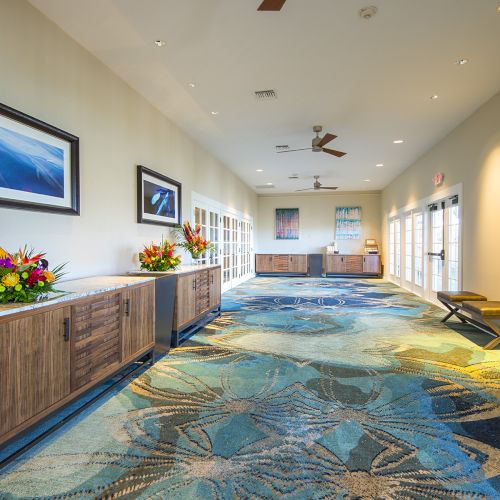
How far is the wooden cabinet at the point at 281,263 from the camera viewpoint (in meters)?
13.1

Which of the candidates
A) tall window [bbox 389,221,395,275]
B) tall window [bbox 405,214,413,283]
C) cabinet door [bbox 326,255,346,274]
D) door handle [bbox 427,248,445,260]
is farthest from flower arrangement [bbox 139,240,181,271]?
cabinet door [bbox 326,255,346,274]

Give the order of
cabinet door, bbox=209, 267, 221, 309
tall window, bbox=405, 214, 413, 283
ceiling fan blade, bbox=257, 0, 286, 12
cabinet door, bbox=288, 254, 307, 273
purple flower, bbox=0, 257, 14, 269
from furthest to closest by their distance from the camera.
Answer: cabinet door, bbox=288, 254, 307, 273, tall window, bbox=405, 214, 413, 283, cabinet door, bbox=209, 267, 221, 309, ceiling fan blade, bbox=257, 0, 286, 12, purple flower, bbox=0, 257, 14, 269

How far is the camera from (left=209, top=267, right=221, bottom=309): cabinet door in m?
5.35

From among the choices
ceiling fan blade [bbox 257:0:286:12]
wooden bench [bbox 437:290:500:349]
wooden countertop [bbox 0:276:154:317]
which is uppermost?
ceiling fan blade [bbox 257:0:286:12]

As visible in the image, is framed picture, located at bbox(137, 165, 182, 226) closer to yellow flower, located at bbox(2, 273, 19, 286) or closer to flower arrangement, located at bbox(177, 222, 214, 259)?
flower arrangement, located at bbox(177, 222, 214, 259)

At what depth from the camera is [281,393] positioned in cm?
282

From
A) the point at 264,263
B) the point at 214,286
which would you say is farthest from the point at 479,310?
the point at 264,263

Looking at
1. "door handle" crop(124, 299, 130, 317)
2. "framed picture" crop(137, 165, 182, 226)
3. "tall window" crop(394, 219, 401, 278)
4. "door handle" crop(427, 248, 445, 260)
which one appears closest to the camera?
"door handle" crop(124, 299, 130, 317)

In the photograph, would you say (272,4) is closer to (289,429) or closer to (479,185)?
(289,429)

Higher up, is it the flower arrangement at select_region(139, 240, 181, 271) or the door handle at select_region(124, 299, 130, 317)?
the flower arrangement at select_region(139, 240, 181, 271)

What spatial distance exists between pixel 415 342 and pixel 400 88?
10.6 ft

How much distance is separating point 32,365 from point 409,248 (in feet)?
29.4

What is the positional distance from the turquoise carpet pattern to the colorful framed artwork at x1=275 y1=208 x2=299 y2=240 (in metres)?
9.66

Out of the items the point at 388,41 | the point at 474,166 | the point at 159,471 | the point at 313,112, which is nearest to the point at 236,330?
the point at 159,471
